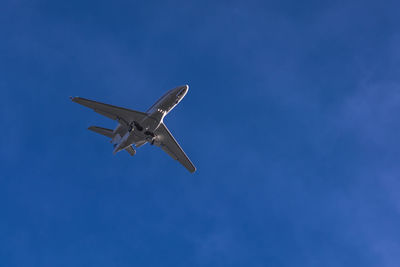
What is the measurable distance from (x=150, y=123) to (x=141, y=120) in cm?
173

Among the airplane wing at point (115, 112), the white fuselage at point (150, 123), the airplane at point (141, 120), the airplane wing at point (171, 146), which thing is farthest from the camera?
the airplane wing at point (171, 146)

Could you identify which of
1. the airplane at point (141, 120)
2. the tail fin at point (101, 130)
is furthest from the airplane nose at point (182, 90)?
the tail fin at point (101, 130)

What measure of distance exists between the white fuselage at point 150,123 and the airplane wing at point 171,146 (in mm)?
2082

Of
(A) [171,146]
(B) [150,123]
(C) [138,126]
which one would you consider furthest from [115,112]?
(A) [171,146]

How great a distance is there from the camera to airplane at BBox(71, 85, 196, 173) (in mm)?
75250

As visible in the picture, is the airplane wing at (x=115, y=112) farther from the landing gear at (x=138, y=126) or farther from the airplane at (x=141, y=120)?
the landing gear at (x=138, y=126)

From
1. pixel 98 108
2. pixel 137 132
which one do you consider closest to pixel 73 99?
pixel 98 108

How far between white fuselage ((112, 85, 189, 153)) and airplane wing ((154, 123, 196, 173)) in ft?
6.83

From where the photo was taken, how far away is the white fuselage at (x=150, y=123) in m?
75.4

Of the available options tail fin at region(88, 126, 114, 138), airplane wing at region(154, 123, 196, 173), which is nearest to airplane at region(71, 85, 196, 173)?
airplane wing at region(154, 123, 196, 173)

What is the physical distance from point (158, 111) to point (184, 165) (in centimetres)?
1378

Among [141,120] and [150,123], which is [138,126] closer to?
[141,120]

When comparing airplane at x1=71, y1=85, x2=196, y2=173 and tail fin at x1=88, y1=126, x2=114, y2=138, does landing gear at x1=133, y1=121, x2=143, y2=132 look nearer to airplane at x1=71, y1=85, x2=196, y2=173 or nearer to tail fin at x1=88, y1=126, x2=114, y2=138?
airplane at x1=71, y1=85, x2=196, y2=173

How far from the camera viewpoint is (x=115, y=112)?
250 feet
